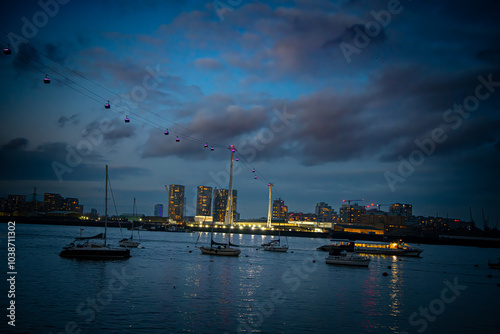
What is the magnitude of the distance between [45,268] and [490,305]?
55339 millimetres

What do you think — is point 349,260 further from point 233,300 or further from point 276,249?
point 233,300

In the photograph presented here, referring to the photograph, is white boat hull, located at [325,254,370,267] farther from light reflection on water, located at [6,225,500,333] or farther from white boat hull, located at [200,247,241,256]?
white boat hull, located at [200,247,241,256]

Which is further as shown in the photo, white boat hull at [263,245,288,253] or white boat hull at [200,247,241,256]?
white boat hull at [263,245,288,253]

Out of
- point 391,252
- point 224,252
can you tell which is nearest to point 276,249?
point 224,252

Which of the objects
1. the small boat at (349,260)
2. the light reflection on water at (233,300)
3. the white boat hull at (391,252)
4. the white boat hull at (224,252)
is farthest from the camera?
the white boat hull at (391,252)

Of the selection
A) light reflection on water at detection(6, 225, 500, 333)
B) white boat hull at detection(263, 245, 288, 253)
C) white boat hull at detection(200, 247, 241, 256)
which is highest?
light reflection on water at detection(6, 225, 500, 333)

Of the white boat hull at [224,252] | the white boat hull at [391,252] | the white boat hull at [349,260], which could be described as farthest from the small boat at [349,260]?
the white boat hull at [391,252]

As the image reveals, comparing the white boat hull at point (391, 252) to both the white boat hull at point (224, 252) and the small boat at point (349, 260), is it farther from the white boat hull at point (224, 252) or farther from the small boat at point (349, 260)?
the white boat hull at point (224, 252)

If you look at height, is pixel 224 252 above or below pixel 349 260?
below

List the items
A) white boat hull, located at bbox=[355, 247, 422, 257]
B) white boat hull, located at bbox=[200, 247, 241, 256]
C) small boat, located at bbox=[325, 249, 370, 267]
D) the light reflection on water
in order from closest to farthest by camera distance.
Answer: the light reflection on water < small boat, located at bbox=[325, 249, 370, 267] < white boat hull, located at bbox=[200, 247, 241, 256] < white boat hull, located at bbox=[355, 247, 422, 257]

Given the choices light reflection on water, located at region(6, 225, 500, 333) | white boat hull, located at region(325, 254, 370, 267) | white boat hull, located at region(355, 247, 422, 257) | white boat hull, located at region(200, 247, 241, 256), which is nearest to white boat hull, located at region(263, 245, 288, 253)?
white boat hull, located at region(355, 247, 422, 257)

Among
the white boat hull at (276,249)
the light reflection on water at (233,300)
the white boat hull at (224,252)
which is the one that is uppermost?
the light reflection on water at (233,300)

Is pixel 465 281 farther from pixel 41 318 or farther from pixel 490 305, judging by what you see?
pixel 41 318

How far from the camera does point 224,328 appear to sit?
27.1 m
